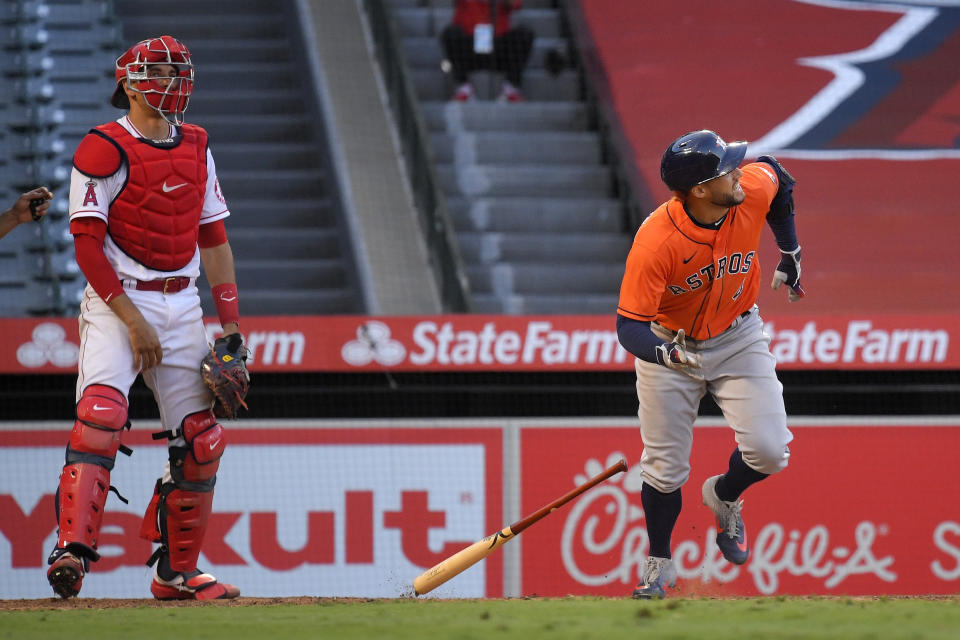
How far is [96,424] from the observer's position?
4.49 meters

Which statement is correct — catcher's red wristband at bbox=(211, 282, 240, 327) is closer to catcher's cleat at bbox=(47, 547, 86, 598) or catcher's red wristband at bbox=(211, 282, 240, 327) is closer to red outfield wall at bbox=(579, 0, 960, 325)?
catcher's cleat at bbox=(47, 547, 86, 598)

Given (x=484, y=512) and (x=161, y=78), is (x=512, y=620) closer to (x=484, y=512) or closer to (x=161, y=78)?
(x=161, y=78)

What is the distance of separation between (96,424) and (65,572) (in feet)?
1.56

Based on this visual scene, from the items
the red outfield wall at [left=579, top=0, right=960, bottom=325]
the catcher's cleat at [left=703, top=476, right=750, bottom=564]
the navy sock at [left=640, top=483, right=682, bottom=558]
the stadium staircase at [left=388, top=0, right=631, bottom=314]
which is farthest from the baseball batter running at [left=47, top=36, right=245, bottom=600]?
the red outfield wall at [left=579, top=0, right=960, bottom=325]

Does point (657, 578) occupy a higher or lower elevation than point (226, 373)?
lower

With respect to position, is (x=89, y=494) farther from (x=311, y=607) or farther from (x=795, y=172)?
(x=795, y=172)

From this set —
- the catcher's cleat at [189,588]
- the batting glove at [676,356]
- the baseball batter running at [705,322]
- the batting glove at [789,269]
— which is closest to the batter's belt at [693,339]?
the baseball batter running at [705,322]

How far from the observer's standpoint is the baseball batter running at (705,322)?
4.69 meters

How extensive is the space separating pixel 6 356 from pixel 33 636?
11.7 ft

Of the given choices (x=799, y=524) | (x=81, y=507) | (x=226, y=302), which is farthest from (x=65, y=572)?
(x=799, y=524)

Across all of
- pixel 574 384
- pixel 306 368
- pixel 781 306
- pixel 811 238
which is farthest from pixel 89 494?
pixel 811 238

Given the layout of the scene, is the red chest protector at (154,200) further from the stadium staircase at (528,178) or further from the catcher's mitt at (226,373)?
the stadium staircase at (528,178)

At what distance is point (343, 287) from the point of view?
9156mm

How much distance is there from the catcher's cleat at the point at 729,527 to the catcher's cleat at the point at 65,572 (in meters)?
2.22
